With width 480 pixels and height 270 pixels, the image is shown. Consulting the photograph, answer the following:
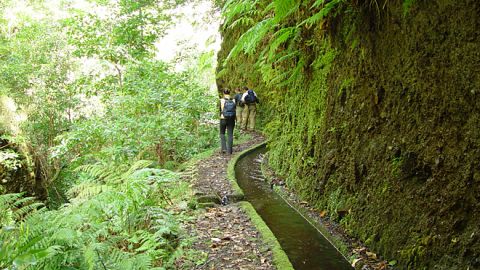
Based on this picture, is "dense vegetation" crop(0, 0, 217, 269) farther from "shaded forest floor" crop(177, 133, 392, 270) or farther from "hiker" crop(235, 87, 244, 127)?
"hiker" crop(235, 87, 244, 127)

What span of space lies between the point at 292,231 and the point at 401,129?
2.24 meters

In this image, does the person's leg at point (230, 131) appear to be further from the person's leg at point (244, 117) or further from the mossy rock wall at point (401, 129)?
the person's leg at point (244, 117)

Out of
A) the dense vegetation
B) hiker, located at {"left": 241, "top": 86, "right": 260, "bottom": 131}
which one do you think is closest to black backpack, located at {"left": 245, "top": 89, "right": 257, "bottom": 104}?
hiker, located at {"left": 241, "top": 86, "right": 260, "bottom": 131}

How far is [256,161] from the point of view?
10578 mm

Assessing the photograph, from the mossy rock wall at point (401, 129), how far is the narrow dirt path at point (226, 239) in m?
1.39

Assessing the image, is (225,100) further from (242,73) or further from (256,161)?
(242,73)

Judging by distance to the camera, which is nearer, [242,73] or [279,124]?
[279,124]

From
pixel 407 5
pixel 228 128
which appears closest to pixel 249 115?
pixel 228 128

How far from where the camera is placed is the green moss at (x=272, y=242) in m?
3.96

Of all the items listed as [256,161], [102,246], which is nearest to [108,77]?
[256,161]

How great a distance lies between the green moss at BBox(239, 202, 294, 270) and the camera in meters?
3.96

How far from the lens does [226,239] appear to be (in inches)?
185

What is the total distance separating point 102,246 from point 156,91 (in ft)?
25.0

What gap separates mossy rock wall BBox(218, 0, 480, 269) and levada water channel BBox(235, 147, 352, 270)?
1.44ft
